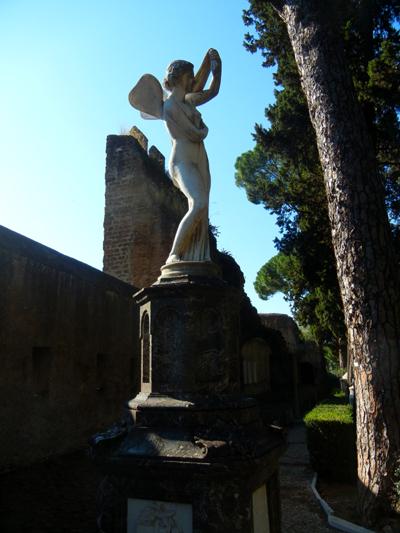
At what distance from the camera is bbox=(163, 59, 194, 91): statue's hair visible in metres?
4.39

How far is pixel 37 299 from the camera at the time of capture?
22.4 feet

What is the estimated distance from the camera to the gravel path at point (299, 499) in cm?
468

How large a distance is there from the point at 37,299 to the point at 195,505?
4782 mm

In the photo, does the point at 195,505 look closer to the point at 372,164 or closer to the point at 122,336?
the point at 372,164

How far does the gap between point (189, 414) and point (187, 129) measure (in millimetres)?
2602

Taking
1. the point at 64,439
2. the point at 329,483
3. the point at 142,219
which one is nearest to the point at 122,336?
the point at 64,439

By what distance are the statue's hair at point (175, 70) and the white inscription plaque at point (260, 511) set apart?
3.74m

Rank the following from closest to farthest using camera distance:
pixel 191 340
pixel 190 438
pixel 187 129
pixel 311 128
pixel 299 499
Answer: pixel 190 438, pixel 191 340, pixel 187 129, pixel 299 499, pixel 311 128

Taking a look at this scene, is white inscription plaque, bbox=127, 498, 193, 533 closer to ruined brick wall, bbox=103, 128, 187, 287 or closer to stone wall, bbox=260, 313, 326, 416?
ruined brick wall, bbox=103, 128, 187, 287

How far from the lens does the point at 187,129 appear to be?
13.9 ft

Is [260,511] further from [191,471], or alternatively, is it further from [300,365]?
[300,365]

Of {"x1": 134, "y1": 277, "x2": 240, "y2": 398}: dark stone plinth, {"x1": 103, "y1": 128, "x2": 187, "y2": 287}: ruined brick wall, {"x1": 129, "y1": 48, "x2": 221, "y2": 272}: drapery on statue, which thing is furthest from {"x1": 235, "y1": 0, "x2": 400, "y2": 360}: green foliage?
{"x1": 134, "y1": 277, "x2": 240, "y2": 398}: dark stone plinth

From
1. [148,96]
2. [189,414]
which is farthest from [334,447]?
[148,96]

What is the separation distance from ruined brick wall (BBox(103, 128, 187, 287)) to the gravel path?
23.6 feet
